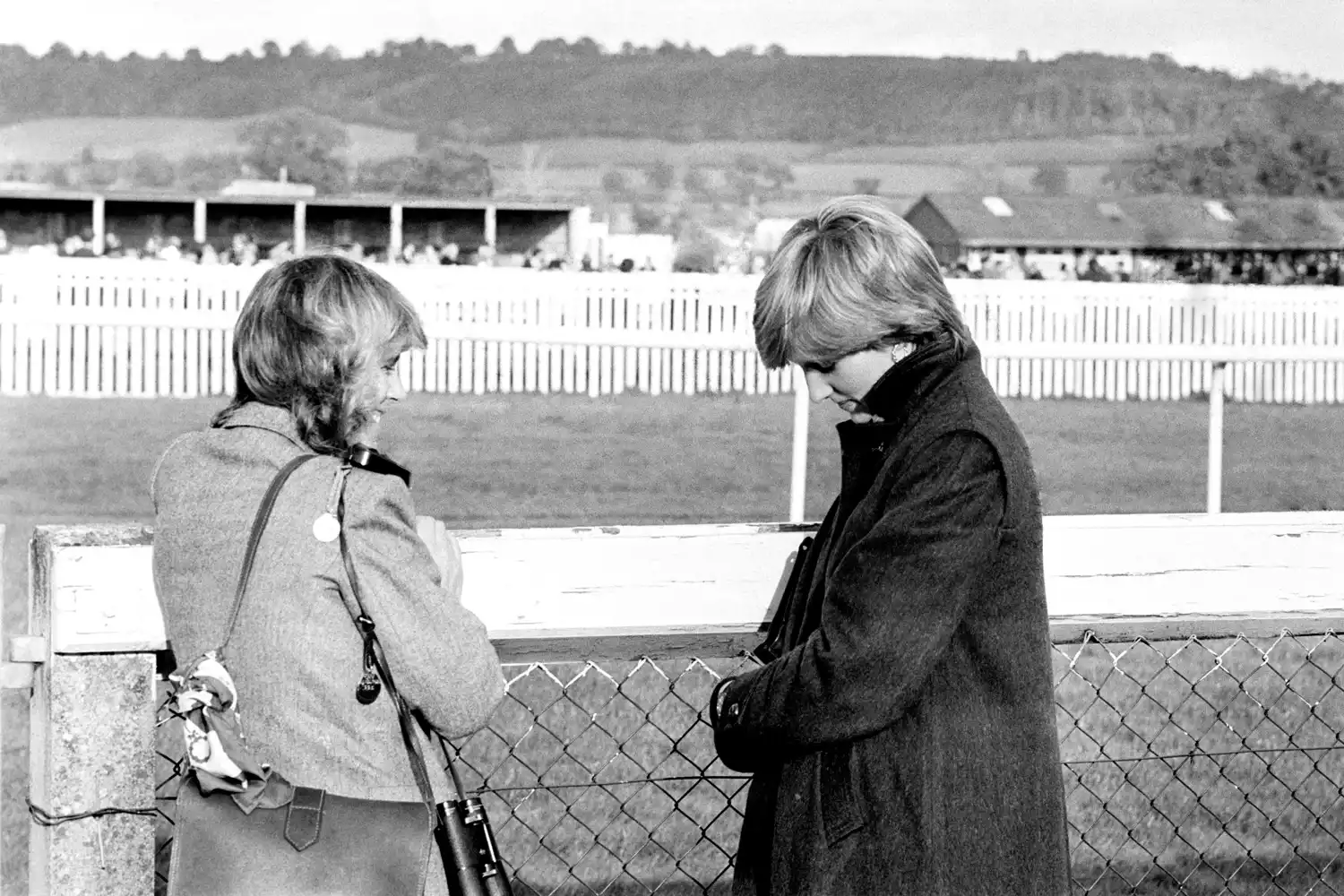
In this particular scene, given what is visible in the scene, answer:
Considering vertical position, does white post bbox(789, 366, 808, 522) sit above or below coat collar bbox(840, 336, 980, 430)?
below

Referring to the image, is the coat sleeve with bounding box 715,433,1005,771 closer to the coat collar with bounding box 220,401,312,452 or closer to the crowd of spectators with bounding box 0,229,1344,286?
the coat collar with bounding box 220,401,312,452

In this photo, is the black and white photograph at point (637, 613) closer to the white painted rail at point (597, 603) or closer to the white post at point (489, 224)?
the white painted rail at point (597, 603)

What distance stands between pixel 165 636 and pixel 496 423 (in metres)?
12.4

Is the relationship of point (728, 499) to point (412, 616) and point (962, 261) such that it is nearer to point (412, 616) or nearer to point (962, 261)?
point (412, 616)

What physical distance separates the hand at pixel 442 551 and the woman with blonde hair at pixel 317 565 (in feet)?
0.09

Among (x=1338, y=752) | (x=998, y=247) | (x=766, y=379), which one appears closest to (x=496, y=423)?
(x=766, y=379)

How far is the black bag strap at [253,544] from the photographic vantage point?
1817 millimetres

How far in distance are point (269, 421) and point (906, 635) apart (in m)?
0.74

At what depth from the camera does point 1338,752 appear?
458cm

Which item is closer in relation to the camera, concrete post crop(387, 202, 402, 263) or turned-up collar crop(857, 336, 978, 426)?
turned-up collar crop(857, 336, 978, 426)

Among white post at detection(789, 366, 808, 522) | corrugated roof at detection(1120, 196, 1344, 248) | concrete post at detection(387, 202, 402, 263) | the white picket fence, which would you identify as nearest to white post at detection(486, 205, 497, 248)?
concrete post at detection(387, 202, 402, 263)

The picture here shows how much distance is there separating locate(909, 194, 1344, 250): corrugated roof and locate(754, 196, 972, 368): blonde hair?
69681 millimetres

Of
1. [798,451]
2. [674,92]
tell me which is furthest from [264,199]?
[674,92]

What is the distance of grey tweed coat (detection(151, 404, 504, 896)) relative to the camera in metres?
1.82
